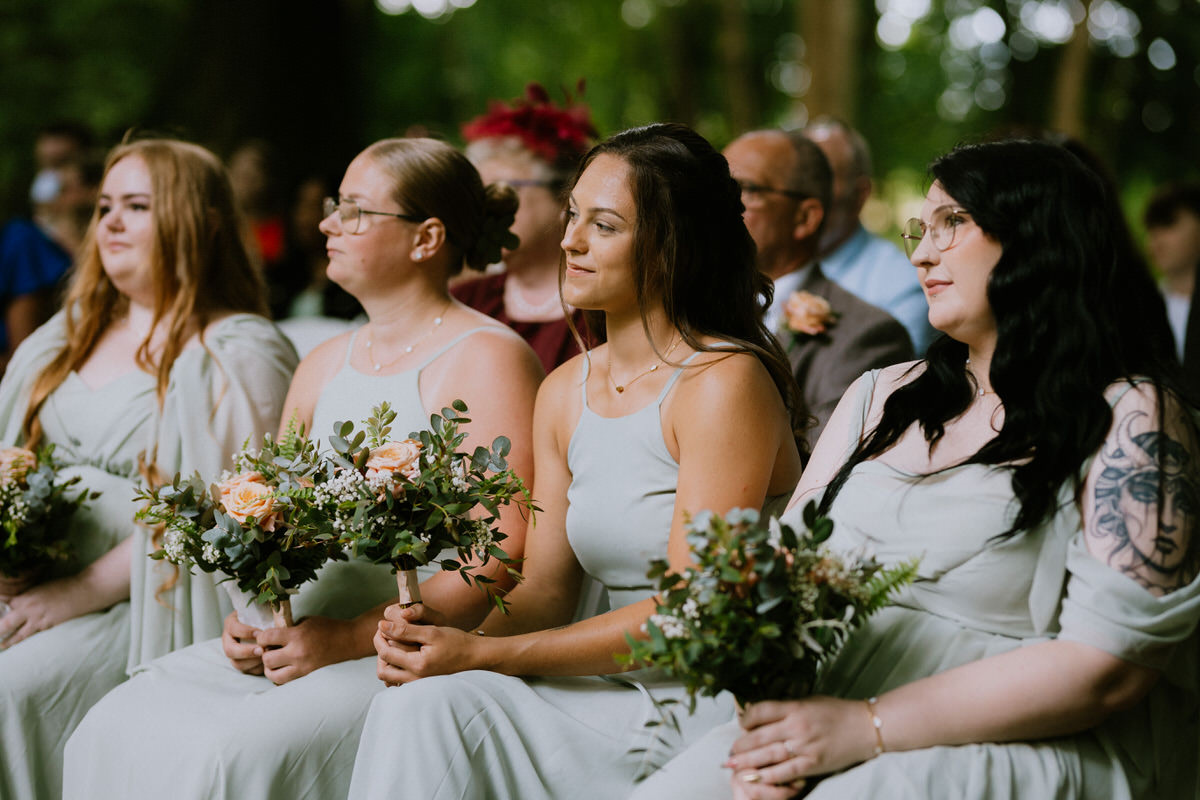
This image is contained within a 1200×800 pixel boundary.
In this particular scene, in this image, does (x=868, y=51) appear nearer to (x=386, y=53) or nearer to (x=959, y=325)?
(x=386, y=53)

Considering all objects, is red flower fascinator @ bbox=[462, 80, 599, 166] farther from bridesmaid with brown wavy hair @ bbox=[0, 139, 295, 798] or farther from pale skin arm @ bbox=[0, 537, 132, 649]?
pale skin arm @ bbox=[0, 537, 132, 649]

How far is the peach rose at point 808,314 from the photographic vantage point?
3.99m

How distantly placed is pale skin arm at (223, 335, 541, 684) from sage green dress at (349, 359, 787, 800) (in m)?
0.25

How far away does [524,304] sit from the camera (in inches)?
186

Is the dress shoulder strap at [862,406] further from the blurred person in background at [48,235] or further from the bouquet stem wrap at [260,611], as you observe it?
the blurred person in background at [48,235]

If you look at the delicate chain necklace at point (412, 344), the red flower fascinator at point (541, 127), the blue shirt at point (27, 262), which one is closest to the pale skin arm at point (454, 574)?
the delicate chain necklace at point (412, 344)

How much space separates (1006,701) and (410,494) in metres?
1.21

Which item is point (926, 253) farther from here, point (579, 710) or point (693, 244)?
point (579, 710)

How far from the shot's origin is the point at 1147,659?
2.04 meters

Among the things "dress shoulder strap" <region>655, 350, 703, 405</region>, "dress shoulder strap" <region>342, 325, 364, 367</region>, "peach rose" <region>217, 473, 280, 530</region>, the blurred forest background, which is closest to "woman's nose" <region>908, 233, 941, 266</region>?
"dress shoulder strap" <region>655, 350, 703, 405</region>

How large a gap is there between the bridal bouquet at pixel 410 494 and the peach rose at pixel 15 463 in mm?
1370

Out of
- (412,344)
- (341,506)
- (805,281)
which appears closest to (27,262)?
(412,344)

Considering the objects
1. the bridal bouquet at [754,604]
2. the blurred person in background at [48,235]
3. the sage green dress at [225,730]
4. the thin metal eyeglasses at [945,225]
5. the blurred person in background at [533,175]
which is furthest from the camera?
the blurred person in background at [48,235]

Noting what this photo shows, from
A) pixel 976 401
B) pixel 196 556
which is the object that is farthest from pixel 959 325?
pixel 196 556
